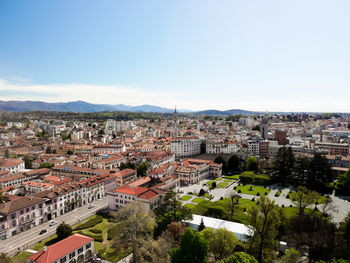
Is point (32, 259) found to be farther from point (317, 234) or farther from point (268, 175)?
point (268, 175)

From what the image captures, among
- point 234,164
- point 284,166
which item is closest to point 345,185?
point 284,166

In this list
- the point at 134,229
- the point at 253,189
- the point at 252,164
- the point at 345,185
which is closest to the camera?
the point at 134,229

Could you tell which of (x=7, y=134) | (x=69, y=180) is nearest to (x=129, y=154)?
(x=69, y=180)

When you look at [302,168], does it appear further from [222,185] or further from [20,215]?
[20,215]

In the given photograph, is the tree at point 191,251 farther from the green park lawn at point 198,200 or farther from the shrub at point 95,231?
the green park lawn at point 198,200

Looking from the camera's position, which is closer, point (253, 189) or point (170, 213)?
point (170, 213)

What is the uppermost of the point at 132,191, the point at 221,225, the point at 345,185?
the point at 132,191

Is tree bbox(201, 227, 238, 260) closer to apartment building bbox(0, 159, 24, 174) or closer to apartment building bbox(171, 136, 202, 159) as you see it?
apartment building bbox(171, 136, 202, 159)
